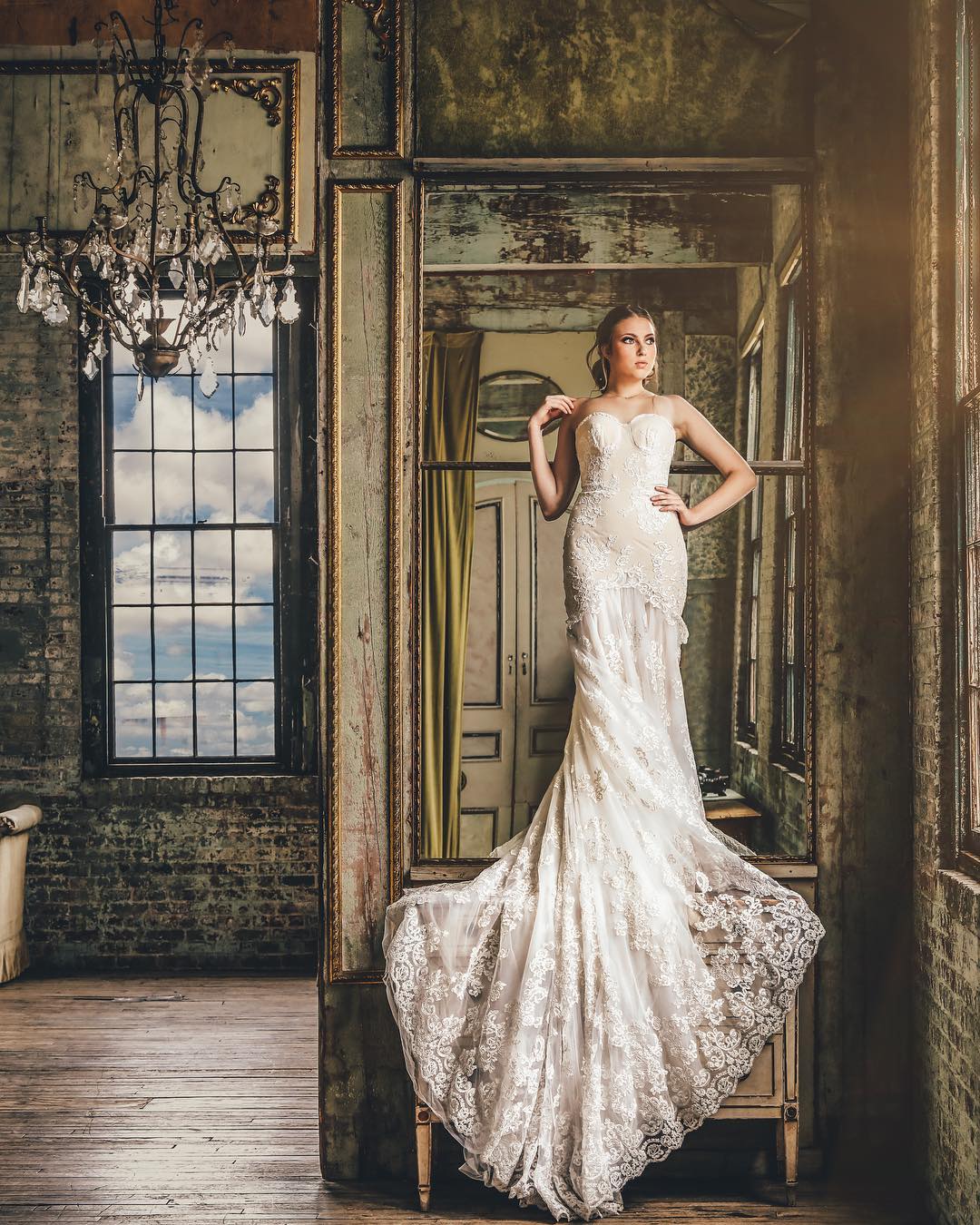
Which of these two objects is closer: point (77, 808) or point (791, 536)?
point (791, 536)

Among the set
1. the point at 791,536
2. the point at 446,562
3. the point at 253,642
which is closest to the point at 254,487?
the point at 253,642

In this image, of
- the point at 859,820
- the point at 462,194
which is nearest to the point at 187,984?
the point at 859,820

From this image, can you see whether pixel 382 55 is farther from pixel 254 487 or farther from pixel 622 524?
pixel 254 487

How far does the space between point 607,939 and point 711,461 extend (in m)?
1.57

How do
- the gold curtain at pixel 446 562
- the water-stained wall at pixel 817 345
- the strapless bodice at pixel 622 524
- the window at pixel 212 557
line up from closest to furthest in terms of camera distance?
Answer: the strapless bodice at pixel 622 524, the water-stained wall at pixel 817 345, the gold curtain at pixel 446 562, the window at pixel 212 557

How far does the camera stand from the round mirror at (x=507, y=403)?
3.84m

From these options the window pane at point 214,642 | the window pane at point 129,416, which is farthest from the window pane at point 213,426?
the window pane at point 214,642

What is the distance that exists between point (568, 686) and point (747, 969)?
1.02m

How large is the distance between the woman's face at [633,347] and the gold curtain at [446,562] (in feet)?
1.53

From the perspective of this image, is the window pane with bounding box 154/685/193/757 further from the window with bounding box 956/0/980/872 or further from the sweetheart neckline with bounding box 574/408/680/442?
the window with bounding box 956/0/980/872

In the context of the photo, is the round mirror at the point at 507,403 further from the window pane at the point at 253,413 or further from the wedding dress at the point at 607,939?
the window pane at the point at 253,413

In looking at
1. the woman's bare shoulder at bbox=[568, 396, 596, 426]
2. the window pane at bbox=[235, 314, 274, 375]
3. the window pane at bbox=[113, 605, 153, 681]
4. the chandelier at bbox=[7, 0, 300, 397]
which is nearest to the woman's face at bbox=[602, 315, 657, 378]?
the woman's bare shoulder at bbox=[568, 396, 596, 426]

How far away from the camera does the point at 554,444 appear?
12.4 feet

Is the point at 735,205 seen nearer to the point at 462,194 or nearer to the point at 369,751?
the point at 462,194
